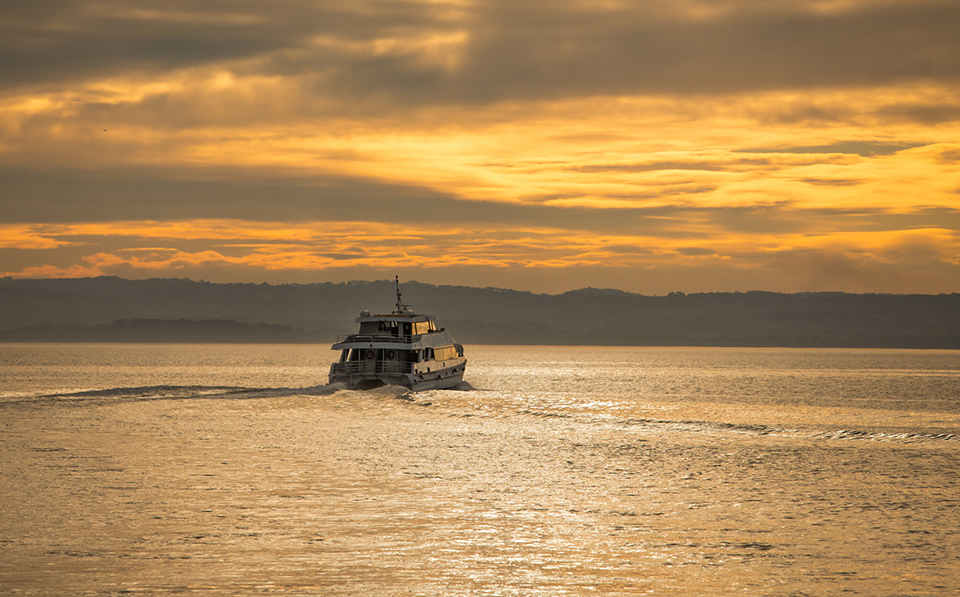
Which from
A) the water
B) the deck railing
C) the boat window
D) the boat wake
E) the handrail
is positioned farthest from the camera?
the boat window

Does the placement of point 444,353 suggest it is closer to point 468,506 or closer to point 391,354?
point 391,354

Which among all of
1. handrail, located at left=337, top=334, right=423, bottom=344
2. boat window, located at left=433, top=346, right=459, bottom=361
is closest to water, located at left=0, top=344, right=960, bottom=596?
handrail, located at left=337, top=334, right=423, bottom=344

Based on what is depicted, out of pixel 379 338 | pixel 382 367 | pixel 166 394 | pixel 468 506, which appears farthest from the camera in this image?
pixel 166 394

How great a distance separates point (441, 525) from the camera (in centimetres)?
2523

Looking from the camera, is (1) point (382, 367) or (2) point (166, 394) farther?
(2) point (166, 394)

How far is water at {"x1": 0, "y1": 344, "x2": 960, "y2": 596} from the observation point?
1977 centimetres

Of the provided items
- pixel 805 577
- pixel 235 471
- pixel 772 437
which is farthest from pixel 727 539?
pixel 772 437

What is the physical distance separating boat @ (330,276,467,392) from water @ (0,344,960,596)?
12.3 m

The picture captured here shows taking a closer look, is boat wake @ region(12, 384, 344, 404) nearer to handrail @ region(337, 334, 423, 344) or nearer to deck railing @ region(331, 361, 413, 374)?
deck railing @ region(331, 361, 413, 374)

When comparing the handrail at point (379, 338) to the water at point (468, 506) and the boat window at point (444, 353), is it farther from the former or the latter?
the water at point (468, 506)

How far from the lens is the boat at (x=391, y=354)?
7419 cm

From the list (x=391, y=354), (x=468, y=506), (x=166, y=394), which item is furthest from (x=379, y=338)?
(x=468, y=506)

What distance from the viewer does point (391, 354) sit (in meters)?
76.0

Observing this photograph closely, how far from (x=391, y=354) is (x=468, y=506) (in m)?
48.1
